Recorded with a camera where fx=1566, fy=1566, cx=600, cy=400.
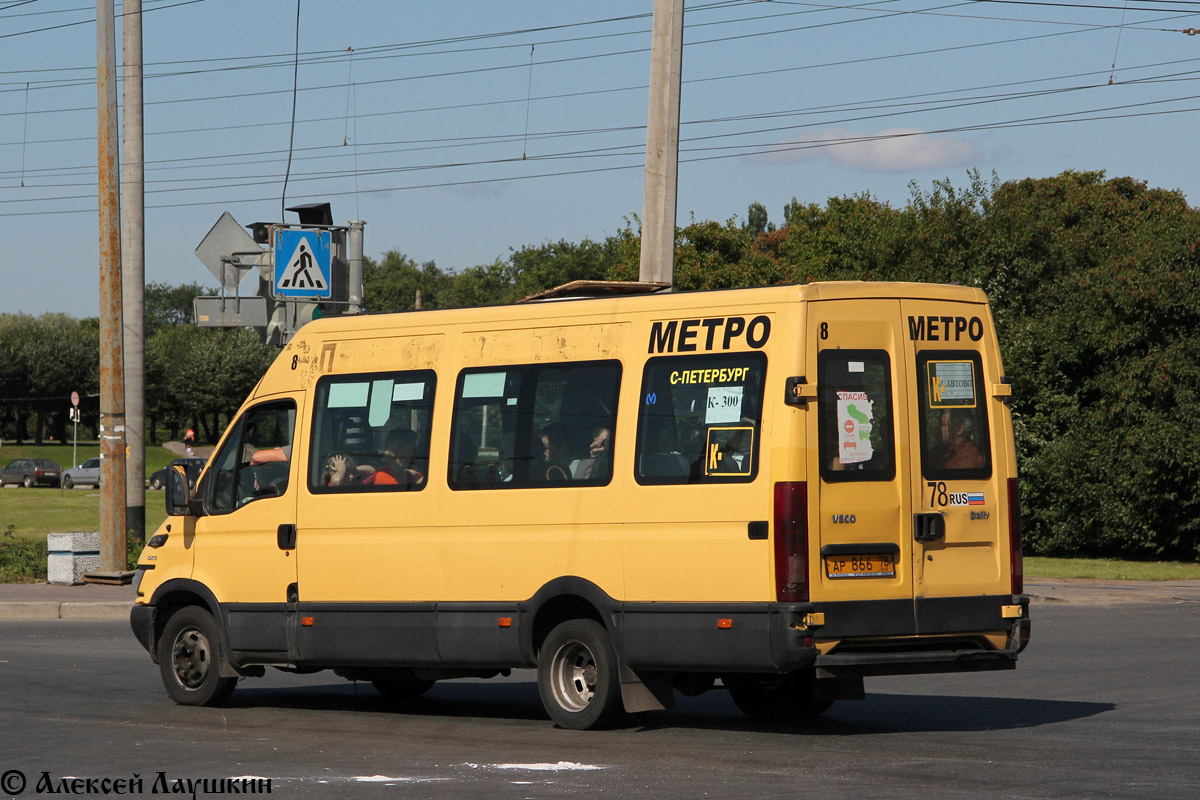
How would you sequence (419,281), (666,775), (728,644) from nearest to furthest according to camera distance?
1. (666,775)
2. (728,644)
3. (419,281)

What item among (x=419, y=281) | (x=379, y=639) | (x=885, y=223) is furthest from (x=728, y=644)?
(x=419, y=281)

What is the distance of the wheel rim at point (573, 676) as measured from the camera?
970cm

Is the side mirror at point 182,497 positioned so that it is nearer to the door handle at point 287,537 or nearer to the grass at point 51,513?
the door handle at point 287,537

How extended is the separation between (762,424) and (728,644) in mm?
1269

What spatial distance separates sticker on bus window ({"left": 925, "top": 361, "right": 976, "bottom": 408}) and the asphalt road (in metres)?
2.02

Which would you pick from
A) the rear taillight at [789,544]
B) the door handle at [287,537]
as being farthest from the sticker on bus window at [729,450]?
the door handle at [287,537]

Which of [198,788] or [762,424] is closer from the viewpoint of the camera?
[198,788]

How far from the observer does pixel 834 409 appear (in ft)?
29.8

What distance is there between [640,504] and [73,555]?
46.6ft

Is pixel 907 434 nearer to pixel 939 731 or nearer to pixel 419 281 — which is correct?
pixel 939 731

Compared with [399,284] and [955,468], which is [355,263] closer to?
[955,468]

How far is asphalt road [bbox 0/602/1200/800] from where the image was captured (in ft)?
25.2

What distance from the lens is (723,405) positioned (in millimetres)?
9180

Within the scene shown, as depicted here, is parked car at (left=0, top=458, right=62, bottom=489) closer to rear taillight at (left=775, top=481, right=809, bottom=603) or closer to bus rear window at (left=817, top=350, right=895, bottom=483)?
bus rear window at (left=817, top=350, right=895, bottom=483)
